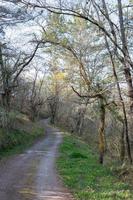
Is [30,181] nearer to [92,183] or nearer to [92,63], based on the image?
[92,183]

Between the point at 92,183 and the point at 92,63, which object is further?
the point at 92,63

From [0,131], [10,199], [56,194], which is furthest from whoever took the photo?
[0,131]

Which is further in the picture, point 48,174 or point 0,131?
point 0,131

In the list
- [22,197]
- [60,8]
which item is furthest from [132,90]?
[22,197]

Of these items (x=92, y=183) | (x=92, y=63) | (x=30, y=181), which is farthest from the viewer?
(x=92, y=63)

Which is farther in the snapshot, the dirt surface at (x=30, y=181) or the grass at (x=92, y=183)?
the dirt surface at (x=30, y=181)

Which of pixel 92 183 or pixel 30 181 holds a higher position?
pixel 30 181

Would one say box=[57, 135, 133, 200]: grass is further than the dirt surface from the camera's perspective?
No

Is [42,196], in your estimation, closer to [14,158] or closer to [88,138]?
[14,158]

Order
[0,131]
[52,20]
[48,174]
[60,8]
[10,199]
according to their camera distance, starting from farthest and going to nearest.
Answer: [0,131], [52,20], [48,174], [60,8], [10,199]

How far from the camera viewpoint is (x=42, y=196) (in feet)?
44.1

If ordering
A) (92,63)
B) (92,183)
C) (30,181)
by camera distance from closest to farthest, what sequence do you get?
(92,183)
(30,181)
(92,63)

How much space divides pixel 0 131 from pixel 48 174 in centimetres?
1242

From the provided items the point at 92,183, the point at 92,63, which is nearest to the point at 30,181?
the point at 92,183
